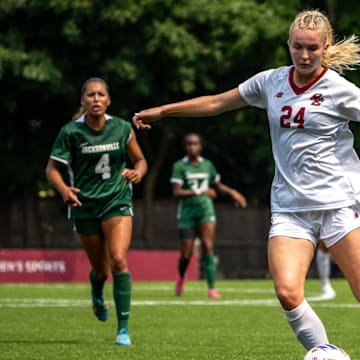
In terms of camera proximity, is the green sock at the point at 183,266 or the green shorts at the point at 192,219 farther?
the green shorts at the point at 192,219

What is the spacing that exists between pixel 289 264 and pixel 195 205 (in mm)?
11559

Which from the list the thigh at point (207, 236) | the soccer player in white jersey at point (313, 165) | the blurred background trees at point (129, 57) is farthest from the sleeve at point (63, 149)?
the blurred background trees at point (129, 57)

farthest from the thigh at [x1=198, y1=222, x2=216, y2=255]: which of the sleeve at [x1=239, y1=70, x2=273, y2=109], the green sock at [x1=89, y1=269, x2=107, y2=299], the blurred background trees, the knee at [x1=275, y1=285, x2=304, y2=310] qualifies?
the blurred background trees

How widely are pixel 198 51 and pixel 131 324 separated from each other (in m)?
18.2

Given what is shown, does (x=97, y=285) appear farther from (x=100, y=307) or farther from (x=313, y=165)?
(x=313, y=165)

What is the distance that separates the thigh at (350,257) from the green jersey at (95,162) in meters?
3.98

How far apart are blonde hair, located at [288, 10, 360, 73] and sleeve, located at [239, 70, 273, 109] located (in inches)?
17.2

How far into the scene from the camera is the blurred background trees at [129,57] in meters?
29.7

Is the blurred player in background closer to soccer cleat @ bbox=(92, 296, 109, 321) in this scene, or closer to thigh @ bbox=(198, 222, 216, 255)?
thigh @ bbox=(198, 222, 216, 255)

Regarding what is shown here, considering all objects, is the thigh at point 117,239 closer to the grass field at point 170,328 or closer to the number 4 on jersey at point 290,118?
the grass field at point 170,328

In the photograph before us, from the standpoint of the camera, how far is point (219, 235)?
39562mm

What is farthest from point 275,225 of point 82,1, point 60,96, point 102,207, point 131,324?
point 60,96

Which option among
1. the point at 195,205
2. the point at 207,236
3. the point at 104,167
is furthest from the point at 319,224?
the point at 195,205

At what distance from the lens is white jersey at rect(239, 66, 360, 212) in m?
7.62
